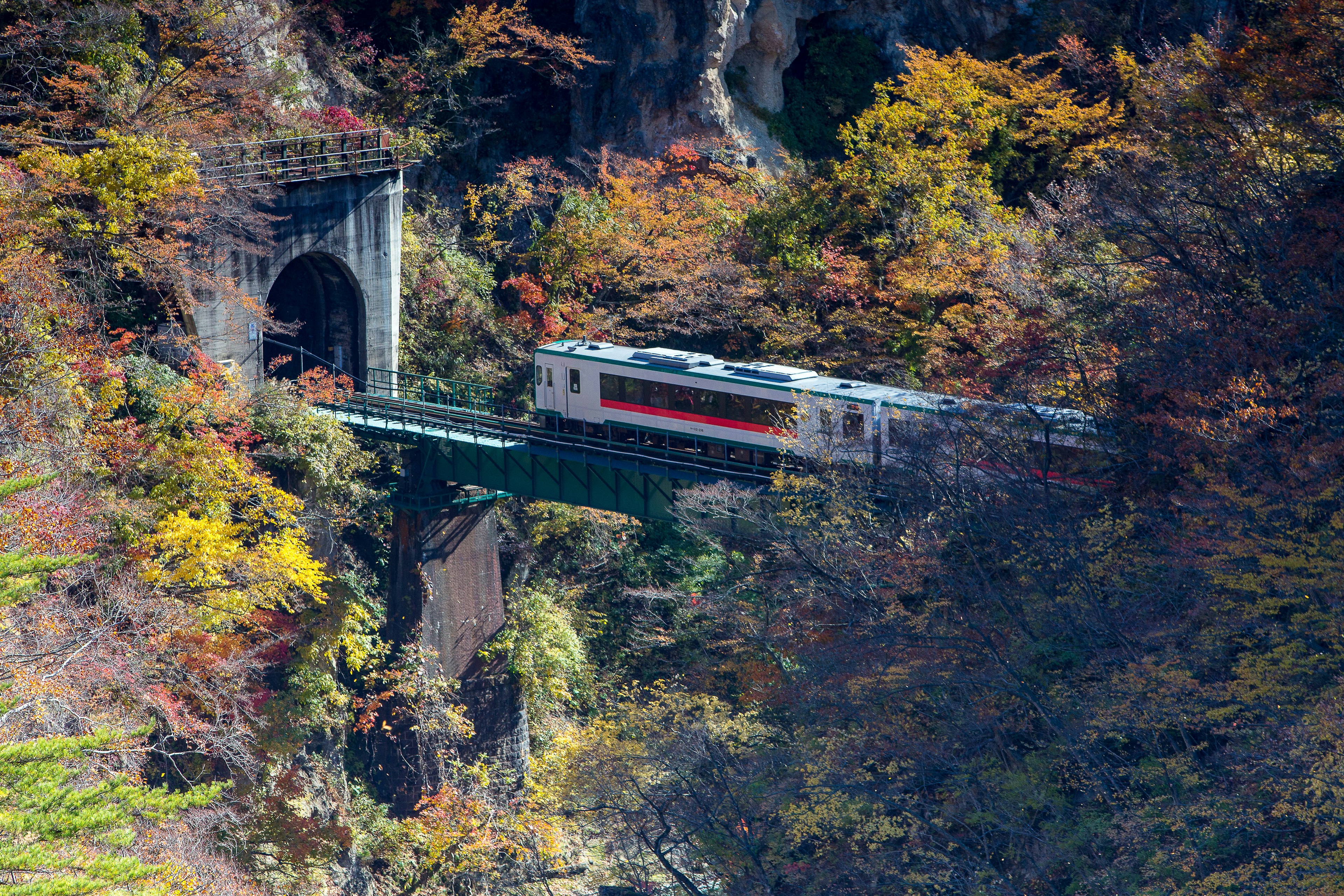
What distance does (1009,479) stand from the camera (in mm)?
19641

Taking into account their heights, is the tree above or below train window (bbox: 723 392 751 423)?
below

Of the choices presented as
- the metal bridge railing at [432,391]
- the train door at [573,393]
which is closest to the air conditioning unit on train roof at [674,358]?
the train door at [573,393]

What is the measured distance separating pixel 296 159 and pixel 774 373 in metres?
13.4

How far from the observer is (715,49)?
36938 mm

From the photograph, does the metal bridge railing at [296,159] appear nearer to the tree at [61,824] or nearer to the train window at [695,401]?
the train window at [695,401]

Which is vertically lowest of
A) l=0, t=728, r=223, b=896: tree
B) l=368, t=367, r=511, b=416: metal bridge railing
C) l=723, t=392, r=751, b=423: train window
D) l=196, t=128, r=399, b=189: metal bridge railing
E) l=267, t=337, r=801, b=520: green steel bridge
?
l=0, t=728, r=223, b=896: tree

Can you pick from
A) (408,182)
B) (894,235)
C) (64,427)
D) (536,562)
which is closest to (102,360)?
(64,427)

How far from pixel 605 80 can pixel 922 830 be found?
2748 cm

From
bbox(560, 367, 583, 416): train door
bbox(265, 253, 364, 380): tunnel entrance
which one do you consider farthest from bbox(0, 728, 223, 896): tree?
bbox(265, 253, 364, 380): tunnel entrance

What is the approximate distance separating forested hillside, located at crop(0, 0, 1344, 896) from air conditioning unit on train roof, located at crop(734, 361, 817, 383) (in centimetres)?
274

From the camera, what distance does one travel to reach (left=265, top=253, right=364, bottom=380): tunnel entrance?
104 feet

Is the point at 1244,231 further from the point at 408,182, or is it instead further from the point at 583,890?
the point at 408,182

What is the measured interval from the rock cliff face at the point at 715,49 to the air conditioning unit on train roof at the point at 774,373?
1483cm

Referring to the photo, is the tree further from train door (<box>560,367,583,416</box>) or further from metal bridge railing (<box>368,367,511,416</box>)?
metal bridge railing (<box>368,367,511,416</box>)
